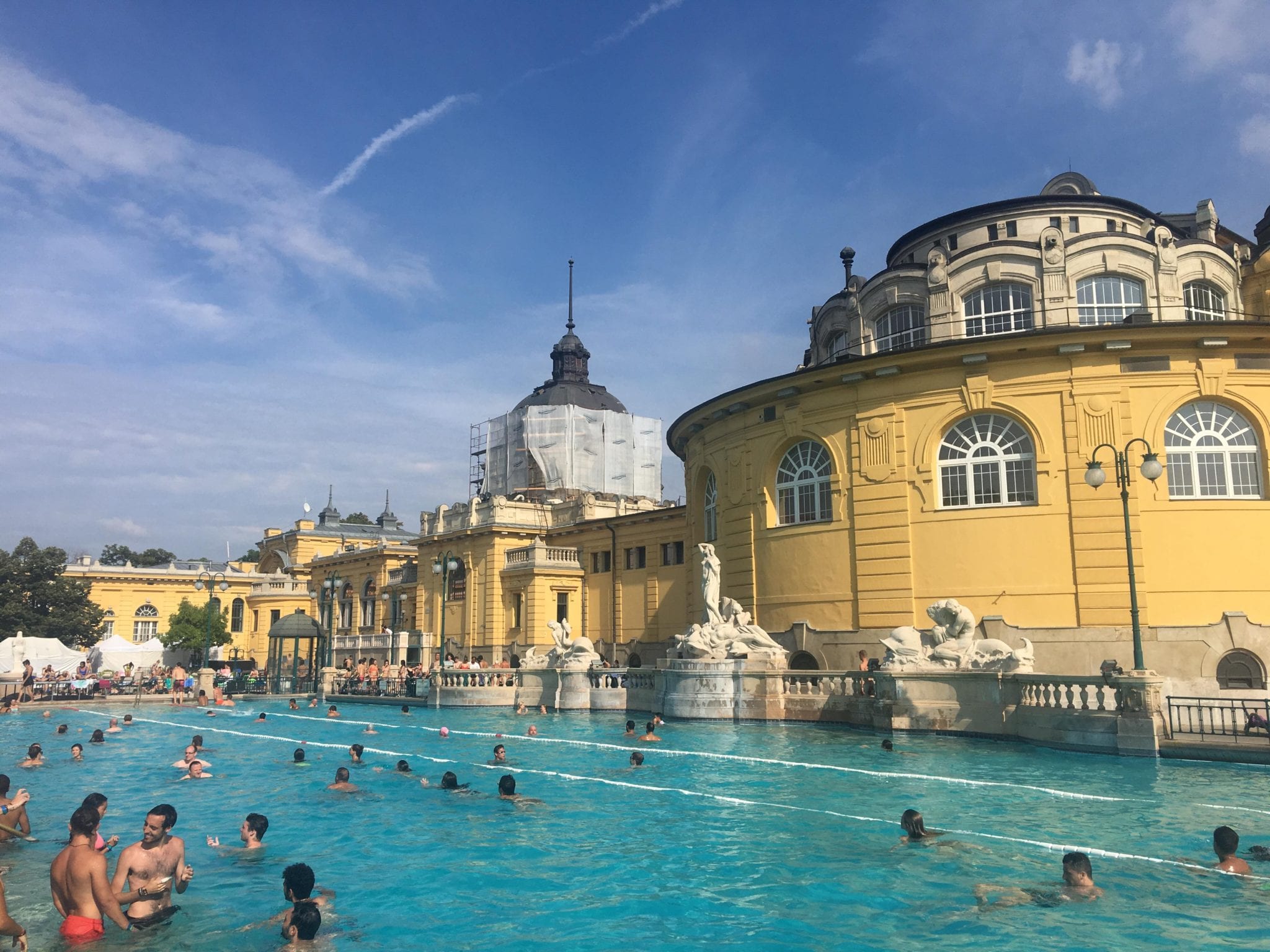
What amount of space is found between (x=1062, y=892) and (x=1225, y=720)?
49.6 ft

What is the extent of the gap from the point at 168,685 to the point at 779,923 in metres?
44.1

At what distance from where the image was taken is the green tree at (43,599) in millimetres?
62062

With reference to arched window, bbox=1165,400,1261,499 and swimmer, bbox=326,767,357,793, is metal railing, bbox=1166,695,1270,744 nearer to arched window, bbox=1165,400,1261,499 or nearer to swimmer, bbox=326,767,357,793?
arched window, bbox=1165,400,1261,499

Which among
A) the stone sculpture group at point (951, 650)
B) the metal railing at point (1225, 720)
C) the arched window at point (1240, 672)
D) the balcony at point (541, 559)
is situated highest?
the balcony at point (541, 559)

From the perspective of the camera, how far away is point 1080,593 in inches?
986

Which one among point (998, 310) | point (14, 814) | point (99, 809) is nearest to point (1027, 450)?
point (998, 310)

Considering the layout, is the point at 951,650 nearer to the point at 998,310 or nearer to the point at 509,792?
the point at 509,792

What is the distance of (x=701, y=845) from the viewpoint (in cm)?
1197

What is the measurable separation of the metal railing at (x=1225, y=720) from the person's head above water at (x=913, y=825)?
8036mm

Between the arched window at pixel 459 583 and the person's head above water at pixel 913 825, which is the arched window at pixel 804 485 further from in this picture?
the arched window at pixel 459 583

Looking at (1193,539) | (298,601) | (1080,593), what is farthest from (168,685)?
(1193,539)

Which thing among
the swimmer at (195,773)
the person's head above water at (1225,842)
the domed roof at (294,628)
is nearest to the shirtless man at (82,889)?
the swimmer at (195,773)

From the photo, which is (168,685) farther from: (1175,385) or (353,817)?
(1175,385)

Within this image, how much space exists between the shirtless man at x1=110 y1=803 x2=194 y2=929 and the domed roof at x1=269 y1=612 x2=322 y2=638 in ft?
108
